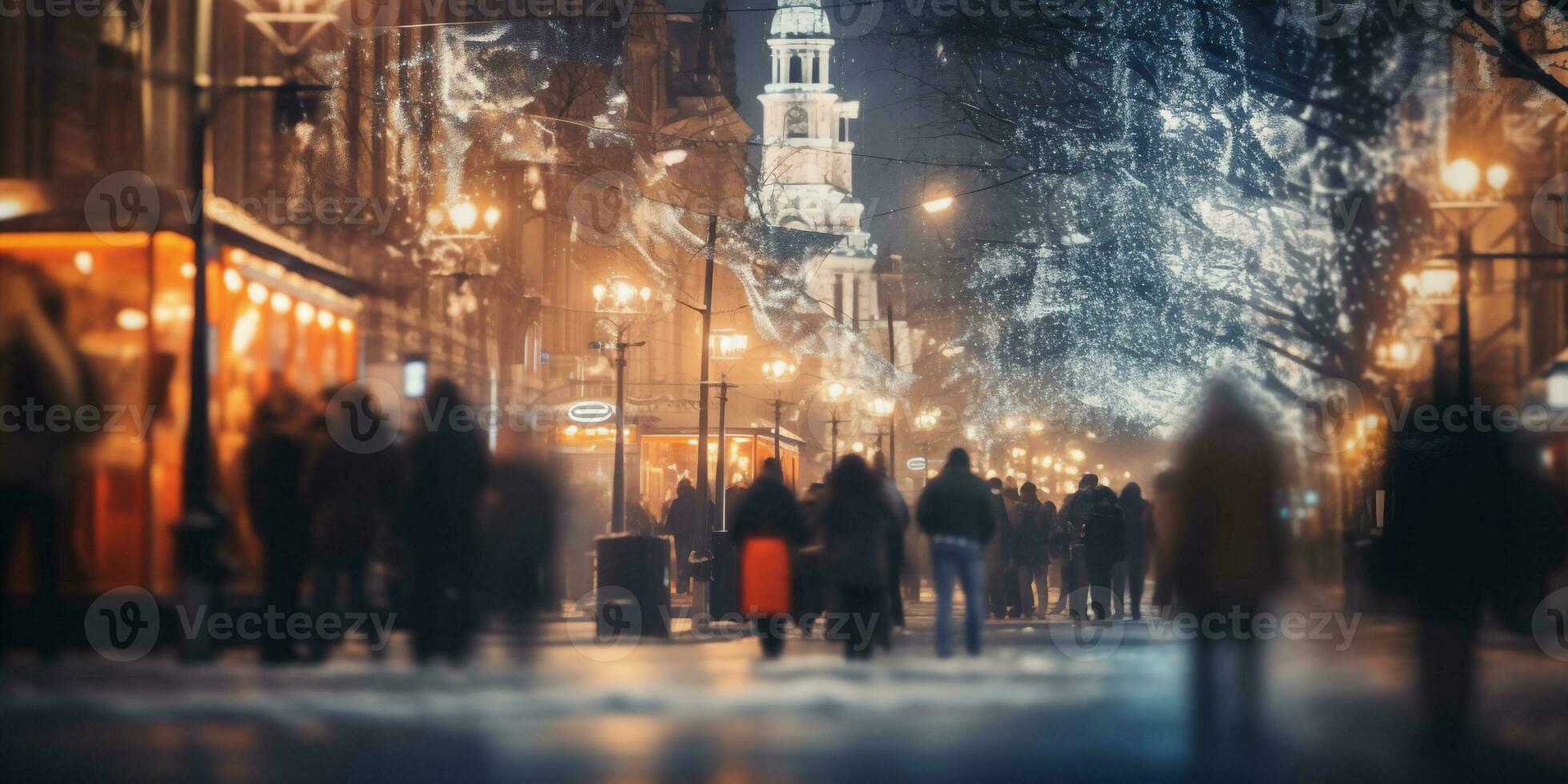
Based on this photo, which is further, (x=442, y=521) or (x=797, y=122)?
(x=797, y=122)

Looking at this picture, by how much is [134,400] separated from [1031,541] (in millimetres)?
13873

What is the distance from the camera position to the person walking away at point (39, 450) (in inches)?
456

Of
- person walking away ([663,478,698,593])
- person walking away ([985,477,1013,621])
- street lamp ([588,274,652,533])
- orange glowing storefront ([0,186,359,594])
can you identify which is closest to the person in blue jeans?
orange glowing storefront ([0,186,359,594])

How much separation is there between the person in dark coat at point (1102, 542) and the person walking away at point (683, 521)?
283 inches

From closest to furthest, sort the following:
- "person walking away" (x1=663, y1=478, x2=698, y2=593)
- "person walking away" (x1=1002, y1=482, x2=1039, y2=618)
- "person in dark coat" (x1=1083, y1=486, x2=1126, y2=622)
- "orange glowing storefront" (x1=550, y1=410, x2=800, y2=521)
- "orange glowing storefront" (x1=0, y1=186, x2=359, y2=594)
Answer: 1. "orange glowing storefront" (x1=0, y1=186, x2=359, y2=594)
2. "person in dark coat" (x1=1083, y1=486, x2=1126, y2=622)
3. "person walking away" (x1=1002, y1=482, x2=1039, y2=618)
4. "person walking away" (x1=663, y1=478, x2=698, y2=593)
5. "orange glowing storefront" (x1=550, y1=410, x2=800, y2=521)

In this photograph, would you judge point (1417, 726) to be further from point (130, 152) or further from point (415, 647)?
point (130, 152)

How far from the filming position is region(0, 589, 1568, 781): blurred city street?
322 inches

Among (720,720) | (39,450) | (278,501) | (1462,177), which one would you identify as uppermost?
(1462,177)

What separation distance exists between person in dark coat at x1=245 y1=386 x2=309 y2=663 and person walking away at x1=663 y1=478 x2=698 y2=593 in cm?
1542

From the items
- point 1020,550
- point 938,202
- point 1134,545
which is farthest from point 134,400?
point 938,202

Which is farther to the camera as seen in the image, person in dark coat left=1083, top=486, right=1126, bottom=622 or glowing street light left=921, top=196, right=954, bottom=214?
glowing street light left=921, top=196, right=954, bottom=214

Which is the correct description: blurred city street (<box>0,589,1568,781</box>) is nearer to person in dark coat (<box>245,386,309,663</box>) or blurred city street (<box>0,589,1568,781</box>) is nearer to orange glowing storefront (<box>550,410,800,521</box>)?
person in dark coat (<box>245,386,309,663</box>)

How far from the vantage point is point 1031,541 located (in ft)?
82.6

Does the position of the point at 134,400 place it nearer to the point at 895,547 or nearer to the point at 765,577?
the point at 765,577
